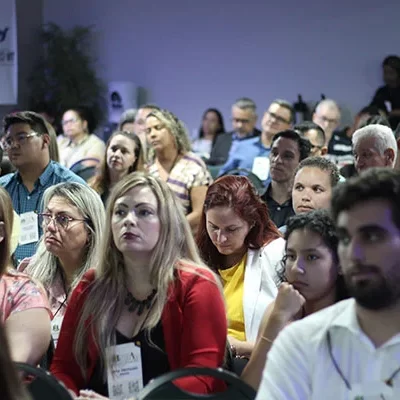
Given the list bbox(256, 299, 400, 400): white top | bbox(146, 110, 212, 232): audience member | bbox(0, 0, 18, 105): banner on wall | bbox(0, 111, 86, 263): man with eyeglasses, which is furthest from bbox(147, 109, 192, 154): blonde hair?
bbox(0, 0, 18, 105): banner on wall

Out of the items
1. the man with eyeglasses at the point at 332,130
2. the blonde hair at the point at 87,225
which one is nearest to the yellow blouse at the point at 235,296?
the blonde hair at the point at 87,225

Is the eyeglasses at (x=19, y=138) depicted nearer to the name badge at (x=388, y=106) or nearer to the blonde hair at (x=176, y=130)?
the blonde hair at (x=176, y=130)

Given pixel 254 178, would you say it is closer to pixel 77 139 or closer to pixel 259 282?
pixel 259 282

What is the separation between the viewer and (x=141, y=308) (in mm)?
2650

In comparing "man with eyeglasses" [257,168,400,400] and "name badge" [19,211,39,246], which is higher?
"man with eyeglasses" [257,168,400,400]

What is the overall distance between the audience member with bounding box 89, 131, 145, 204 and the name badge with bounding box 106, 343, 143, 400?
2.95 meters

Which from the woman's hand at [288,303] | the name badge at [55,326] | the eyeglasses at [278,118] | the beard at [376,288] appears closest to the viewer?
the beard at [376,288]

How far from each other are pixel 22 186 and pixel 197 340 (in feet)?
7.34

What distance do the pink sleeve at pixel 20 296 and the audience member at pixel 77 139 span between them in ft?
17.2

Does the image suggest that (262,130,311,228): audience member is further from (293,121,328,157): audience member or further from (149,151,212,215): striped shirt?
(293,121,328,157): audience member

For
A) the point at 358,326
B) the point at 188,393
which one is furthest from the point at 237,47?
the point at 358,326

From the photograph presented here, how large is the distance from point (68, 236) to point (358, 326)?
1.81 meters

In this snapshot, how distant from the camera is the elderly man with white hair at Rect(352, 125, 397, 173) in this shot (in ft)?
13.6

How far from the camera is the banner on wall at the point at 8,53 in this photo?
950cm
